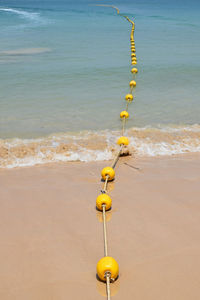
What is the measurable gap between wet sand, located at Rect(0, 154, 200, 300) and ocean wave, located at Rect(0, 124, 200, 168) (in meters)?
0.43

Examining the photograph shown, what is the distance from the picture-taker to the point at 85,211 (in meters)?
3.33

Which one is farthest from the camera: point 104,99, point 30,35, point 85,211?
point 30,35

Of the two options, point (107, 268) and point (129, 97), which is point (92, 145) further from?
point (107, 268)

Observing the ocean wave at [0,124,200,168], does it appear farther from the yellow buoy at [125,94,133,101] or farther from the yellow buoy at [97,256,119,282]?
the yellow buoy at [97,256,119,282]

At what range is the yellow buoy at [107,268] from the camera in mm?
2383

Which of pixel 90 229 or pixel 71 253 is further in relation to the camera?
pixel 90 229

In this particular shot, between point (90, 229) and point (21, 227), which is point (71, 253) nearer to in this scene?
point (90, 229)

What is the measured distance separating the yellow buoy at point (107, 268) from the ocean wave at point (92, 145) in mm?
2403

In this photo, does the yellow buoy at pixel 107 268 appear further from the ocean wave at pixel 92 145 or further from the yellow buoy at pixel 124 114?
the yellow buoy at pixel 124 114

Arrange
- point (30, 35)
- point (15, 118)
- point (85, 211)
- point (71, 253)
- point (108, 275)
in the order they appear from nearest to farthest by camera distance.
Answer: point (108, 275)
point (71, 253)
point (85, 211)
point (15, 118)
point (30, 35)

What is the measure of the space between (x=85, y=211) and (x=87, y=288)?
102 centimetres

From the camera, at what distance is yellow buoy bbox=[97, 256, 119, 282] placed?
7.82 ft

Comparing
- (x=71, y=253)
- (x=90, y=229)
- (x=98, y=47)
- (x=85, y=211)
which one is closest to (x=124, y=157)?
(x=85, y=211)

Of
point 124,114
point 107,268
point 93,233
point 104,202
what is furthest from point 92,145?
point 107,268
